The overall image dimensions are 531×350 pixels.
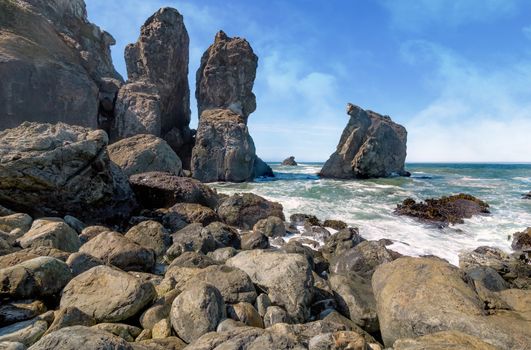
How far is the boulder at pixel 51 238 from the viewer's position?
6215 mm

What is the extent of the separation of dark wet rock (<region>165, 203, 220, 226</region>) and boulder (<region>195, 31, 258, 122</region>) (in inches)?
1384

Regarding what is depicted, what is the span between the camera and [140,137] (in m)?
18.7

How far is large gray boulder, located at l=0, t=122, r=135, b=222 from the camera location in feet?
31.5

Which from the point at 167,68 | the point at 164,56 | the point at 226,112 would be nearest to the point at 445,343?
the point at 226,112

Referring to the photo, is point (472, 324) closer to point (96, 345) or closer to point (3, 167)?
point (96, 345)

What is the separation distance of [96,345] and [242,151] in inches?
1325

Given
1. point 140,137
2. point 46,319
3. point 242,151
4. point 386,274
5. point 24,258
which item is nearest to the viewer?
point 46,319

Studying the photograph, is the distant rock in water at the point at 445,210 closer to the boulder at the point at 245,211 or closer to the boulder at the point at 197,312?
the boulder at the point at 245,211

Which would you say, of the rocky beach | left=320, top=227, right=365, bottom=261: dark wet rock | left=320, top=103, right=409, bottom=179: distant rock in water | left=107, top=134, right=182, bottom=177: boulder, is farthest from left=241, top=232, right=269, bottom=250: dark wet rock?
left=320, top=103, right=409, bottom=179: distant rock in water

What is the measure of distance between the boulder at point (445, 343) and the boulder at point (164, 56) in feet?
139

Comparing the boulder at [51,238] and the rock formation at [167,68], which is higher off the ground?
the rock formation at [167,68]

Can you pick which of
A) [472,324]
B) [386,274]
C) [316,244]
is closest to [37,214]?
[316,244]

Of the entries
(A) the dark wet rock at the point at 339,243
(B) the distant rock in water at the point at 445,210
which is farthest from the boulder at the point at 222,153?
(A) the dark wet rock at the point at 339,243

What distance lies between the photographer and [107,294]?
14.3 ft
